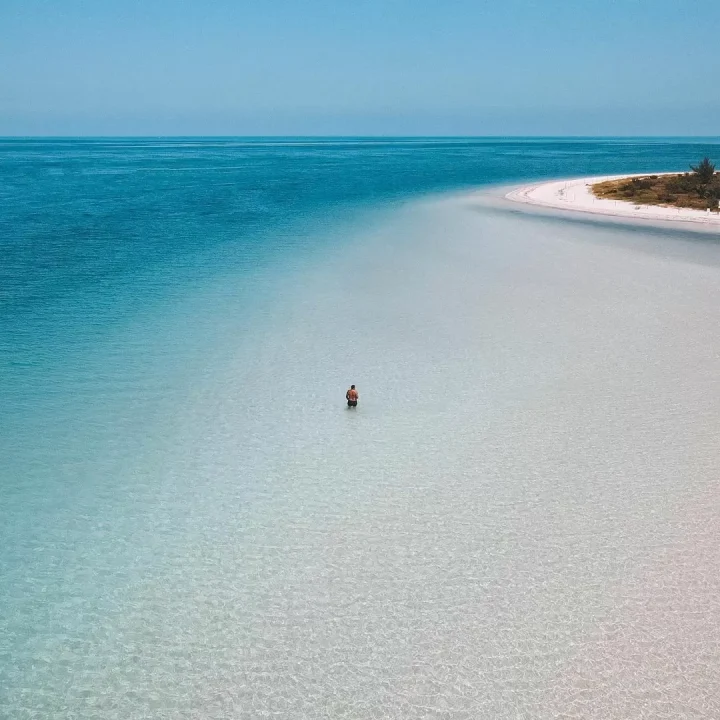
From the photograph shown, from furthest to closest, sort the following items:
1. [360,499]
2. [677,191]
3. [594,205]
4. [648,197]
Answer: [677,191], [648,197], [594,205], [360,499]

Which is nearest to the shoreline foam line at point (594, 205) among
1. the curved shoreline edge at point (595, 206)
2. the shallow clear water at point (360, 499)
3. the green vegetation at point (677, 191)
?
the curved shoreline edge at point (595, 206)

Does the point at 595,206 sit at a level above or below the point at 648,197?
below

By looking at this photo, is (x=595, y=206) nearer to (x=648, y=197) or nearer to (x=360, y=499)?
(x=648, y=197)

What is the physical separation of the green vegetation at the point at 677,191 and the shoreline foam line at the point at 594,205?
2.65 m

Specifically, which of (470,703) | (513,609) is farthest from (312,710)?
(513,609)

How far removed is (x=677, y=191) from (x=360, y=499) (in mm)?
86941

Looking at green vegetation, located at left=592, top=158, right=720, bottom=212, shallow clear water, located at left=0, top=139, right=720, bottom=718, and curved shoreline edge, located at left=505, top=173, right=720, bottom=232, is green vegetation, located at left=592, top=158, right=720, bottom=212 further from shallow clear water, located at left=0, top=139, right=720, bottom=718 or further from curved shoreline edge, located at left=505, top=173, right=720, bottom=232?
shallow clear water, located at left=0, top=139, right=720, bottom=718

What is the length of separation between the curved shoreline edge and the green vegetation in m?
2.75

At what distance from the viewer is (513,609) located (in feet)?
51.5

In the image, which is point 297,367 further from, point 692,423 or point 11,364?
point 692,423

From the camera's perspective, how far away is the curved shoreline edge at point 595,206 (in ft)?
234

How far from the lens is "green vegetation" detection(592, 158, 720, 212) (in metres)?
80.9

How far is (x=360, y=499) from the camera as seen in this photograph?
66.7 ft


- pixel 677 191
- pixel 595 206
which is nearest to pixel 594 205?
pixel 595 206
